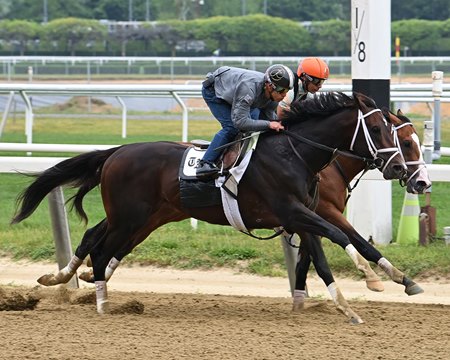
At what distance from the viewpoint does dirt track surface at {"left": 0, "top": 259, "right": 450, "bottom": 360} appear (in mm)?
5664

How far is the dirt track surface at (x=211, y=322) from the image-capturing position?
5.66 metres

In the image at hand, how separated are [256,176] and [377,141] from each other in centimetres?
80

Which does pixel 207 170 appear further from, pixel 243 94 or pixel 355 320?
pixel 355 320

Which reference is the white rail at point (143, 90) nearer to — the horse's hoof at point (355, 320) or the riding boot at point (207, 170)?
the riding boot at point (207, 170)

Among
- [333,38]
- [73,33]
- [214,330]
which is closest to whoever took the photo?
[214,330]

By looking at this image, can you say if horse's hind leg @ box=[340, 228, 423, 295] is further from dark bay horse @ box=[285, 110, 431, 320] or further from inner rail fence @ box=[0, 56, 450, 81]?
inner rail fence @ box=[0, 56, 450, 81]

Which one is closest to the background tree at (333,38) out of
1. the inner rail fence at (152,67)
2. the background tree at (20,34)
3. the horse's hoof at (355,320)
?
the inner rail fence at (152,67)

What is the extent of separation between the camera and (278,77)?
6734 mm

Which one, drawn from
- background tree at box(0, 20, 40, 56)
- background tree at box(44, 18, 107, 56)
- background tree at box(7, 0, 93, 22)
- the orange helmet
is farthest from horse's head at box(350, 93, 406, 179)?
background tree at box(7, 0, 93, 22)

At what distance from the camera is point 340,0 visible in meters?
64.1

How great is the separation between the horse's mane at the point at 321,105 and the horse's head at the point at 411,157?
0.71 feet

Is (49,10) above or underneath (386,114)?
above

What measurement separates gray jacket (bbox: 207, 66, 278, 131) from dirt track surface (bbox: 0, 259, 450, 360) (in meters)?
1.25

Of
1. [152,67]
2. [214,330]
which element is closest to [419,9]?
[152,67]
